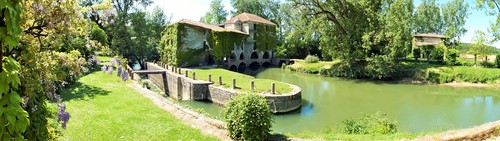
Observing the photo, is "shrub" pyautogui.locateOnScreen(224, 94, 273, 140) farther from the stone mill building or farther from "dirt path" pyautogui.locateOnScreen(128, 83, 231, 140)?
the stone mill building

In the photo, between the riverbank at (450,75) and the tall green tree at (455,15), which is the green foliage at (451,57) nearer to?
the riverbank at (450,75)

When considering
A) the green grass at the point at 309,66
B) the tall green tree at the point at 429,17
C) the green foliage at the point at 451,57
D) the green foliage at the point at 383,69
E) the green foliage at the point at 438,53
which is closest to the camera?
the green foliage at the point at 383,69

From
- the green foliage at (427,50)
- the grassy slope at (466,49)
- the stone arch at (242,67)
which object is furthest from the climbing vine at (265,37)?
the grassy slope at (466,49)

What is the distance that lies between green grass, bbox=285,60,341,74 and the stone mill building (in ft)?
17.0

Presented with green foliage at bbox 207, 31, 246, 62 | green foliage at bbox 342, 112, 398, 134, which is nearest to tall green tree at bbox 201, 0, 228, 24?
green foliage at bbox 207, 31, 246, 62

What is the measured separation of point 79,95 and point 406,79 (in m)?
28.5

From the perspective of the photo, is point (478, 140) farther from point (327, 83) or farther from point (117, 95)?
point (327, 83)

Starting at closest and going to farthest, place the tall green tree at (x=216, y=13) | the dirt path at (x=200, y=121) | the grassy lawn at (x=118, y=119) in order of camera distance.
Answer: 1. the grassy lawn at (x=118, y=119)
2. the dirt path at (x=200, y=121)
3. the tall green tree at (x=216, y=13)

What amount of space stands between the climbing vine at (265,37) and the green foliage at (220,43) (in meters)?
6.44

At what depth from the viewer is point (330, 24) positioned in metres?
39.1

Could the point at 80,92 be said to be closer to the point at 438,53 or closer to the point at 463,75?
the point at 463,75

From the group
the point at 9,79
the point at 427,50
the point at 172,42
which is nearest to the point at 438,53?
the point at 427,50

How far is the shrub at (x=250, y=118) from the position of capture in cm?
901

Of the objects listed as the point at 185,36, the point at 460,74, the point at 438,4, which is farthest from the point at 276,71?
the point at 438,4
